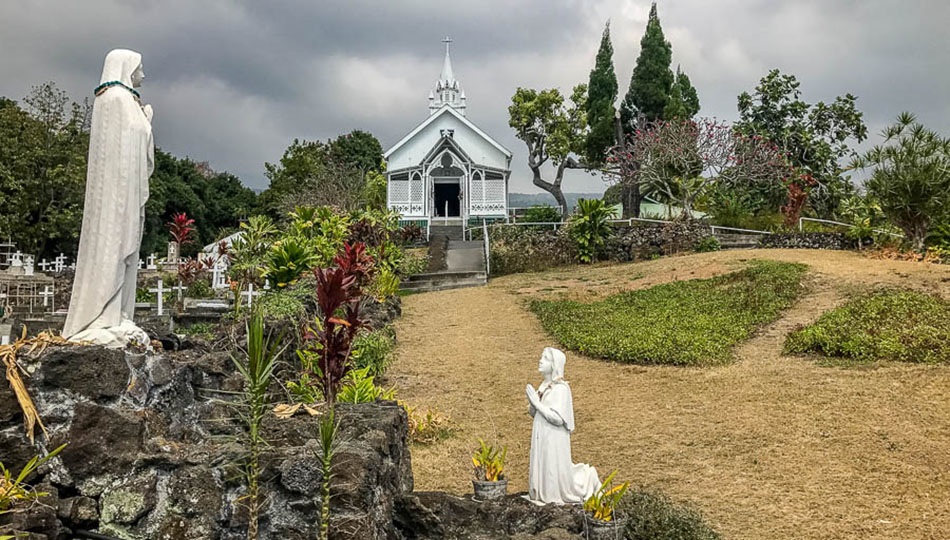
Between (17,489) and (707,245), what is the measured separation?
22.3m

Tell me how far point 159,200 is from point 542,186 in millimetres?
19156

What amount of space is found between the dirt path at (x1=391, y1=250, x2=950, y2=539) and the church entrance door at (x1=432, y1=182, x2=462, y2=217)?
22906 millimetres

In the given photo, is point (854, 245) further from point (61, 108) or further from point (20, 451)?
point (61, 108)

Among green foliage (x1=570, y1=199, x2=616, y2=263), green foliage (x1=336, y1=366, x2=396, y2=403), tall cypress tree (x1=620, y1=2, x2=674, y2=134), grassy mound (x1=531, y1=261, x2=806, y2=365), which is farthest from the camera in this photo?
tall cypress tree (x1=620, y1=2, x2=674, y2=134)

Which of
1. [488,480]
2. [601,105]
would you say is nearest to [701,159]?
[601,105]

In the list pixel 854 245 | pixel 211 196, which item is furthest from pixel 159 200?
pixel 854 245

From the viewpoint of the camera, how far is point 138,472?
4.09m

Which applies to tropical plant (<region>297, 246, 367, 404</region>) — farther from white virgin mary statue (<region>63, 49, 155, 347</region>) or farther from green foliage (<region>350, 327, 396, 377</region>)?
green foliage (<region>350, 327, 396, 377</region>)

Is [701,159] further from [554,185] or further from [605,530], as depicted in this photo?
[605,530]

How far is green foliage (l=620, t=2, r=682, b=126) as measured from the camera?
35312 millimetres

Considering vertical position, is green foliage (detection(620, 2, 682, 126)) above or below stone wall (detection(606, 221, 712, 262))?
above

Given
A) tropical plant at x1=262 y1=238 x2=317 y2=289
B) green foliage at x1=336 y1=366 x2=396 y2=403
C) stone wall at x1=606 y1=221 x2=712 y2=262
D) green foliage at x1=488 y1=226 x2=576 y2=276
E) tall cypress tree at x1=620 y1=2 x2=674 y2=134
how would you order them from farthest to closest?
tall cypress tree at x1=620 y1=2 x2=674 y2=134 → stone wall at x1=606 y1=221 x2=712 y2=262 → green foliage at x1=488 y1=226 x2=576 y2=276 → tropical plant at x1=262 y1=238 x2=317 y2=289 → green foliage at x1=336 y1=366 x2=396 y2=403

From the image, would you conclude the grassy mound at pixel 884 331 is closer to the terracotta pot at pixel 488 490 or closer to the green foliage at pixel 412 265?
the terracotta pot at pixel 488 490

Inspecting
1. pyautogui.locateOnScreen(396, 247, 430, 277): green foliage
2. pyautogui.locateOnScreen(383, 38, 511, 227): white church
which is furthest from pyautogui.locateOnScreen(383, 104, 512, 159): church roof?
pyautogui.locateOnScreen(396, 247, 430, 277): green foliage
